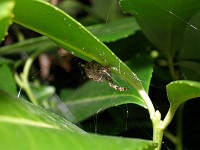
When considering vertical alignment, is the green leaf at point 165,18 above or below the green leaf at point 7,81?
above

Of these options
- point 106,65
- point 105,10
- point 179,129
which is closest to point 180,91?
point 106,65

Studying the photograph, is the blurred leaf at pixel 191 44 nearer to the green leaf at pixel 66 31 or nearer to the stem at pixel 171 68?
the stem at pixel 171 68

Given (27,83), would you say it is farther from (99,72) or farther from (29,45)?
(99,72)

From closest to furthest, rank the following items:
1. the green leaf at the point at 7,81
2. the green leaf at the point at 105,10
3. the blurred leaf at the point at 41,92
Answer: the green leaf at the point at 7,81 → the blurred leaf at the point at 41,92 → the green leaf at the point at 105,10

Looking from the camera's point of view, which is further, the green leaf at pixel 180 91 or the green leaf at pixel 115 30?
the green leaf at pixel 115 30

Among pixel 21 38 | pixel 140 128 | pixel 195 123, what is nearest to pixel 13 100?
pixel 140 128

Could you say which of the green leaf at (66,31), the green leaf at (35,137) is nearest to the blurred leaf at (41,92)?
the green leaf at (66,31)
